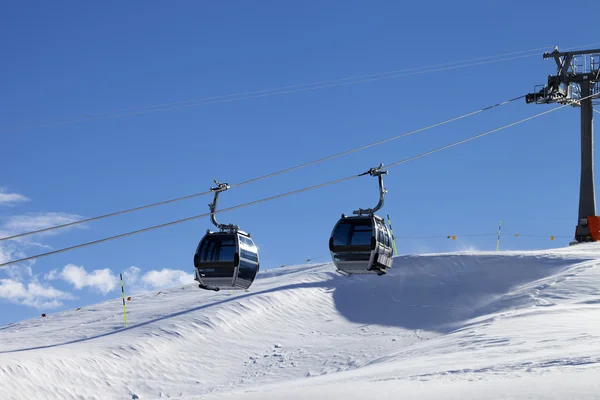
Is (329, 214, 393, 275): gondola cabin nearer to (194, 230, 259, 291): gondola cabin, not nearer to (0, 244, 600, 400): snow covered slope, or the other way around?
(194, 230, 259, 291): gondola cabin

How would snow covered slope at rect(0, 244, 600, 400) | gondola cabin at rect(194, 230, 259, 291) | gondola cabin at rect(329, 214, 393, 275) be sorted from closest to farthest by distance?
1. gondola cabin at rect(329, 214, 393, 275)
2. gondola cabin at rect(194, 230, 259, 291)
3. snow covered slope at rect(0, 244, 600, 400)

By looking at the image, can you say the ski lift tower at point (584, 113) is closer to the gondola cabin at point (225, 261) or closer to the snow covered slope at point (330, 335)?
the snow covered slope at point (330, 335)

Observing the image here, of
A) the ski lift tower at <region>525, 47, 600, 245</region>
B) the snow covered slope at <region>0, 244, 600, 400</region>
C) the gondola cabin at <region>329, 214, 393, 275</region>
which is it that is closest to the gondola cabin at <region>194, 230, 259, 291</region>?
the gondola cabin at <region>329, 214, 393, 275</region>

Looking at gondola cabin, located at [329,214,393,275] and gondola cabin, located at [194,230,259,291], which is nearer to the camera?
gondola cabin, located at [329,214,393,275]

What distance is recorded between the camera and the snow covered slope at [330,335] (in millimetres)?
21891

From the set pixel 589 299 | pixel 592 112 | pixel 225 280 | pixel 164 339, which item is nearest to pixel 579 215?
pixel 592 112

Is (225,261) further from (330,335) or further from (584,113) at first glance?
(584,113)

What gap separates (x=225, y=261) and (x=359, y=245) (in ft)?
10.3

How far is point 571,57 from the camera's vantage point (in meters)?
46.6

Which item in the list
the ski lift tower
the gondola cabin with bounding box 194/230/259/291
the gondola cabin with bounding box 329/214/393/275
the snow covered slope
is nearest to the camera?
the gondola cabin with bounding box 329/214/393/275

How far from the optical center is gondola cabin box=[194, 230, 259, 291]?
19516mm

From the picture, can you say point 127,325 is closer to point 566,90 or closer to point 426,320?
point 426,320

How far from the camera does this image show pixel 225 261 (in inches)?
771

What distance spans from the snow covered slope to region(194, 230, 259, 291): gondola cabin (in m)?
2.79
